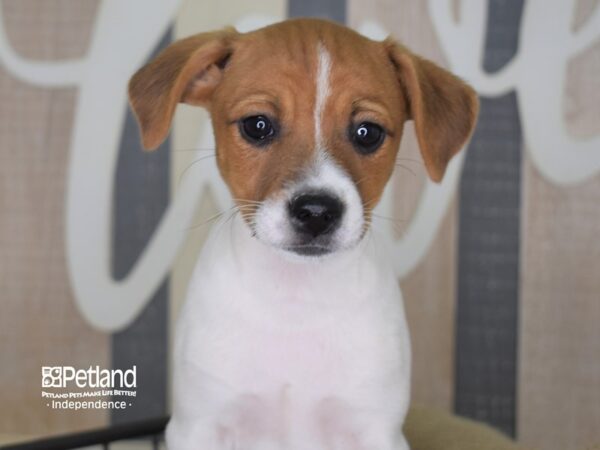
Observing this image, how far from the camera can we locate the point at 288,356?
6.01 ft

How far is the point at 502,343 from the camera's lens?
294 centimetres

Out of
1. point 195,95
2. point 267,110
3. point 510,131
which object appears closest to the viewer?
point 267,110

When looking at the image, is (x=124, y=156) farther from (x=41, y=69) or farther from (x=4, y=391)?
(x=4, y=391)

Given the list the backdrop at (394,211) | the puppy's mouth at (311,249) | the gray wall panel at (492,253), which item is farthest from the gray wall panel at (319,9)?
the puppy's mouth at (311,249)

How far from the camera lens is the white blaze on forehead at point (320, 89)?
68.6 inches

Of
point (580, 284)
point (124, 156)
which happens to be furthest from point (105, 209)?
point (580, 284)

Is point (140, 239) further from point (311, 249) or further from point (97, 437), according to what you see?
point (311, 249)

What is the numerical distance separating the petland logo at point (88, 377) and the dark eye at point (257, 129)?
1.34 meters

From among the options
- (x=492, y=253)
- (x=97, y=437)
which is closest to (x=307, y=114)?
(x=97, y=437)

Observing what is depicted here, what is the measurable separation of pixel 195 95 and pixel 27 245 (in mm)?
1273

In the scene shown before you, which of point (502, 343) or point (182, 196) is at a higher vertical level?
point (182, 196)

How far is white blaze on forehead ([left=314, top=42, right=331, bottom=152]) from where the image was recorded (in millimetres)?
1742

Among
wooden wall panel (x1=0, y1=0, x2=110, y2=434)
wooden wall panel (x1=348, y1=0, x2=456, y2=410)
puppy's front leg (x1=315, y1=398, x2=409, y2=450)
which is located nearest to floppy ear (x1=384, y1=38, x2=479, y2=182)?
puppy's front leg (x1=315, y1=398, x2=409, y2=450)

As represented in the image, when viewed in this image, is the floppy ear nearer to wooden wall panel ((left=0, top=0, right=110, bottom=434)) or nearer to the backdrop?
the backdrop
